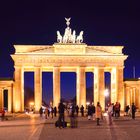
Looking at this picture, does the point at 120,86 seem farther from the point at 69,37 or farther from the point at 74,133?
the point at 74,133

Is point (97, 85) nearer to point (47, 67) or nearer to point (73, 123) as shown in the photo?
point (47, 67)

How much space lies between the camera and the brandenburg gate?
87.2 m

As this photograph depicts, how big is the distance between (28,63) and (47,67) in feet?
13.8

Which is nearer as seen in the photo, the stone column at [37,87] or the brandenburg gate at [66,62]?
the brandenburg gate at [66,62]

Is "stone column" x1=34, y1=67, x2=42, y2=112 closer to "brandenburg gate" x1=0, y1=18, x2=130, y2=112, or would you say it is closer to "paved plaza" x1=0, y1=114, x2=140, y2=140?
"brandenburg gate" x1=0, y1=18, x2=130, y2=112

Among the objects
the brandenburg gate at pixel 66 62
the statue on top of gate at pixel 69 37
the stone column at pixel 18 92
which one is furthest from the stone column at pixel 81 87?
the stone column at pixel 18 92

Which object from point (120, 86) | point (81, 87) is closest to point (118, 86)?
point (120, 86)

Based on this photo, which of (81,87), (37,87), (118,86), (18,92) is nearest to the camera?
(18,92)

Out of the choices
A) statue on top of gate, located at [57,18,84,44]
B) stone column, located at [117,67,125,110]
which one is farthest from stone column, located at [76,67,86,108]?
stone column, located at [117,67,125,110]

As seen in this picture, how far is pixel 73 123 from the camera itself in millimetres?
36688

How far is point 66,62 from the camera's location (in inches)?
3445

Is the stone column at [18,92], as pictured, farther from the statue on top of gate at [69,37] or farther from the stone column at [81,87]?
the stone column at [81,87]

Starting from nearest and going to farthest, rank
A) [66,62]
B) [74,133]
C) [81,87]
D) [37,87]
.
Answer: [74,133] < [66,62] < [37,87] < [81,87]

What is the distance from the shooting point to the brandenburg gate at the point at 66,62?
3433 inches
